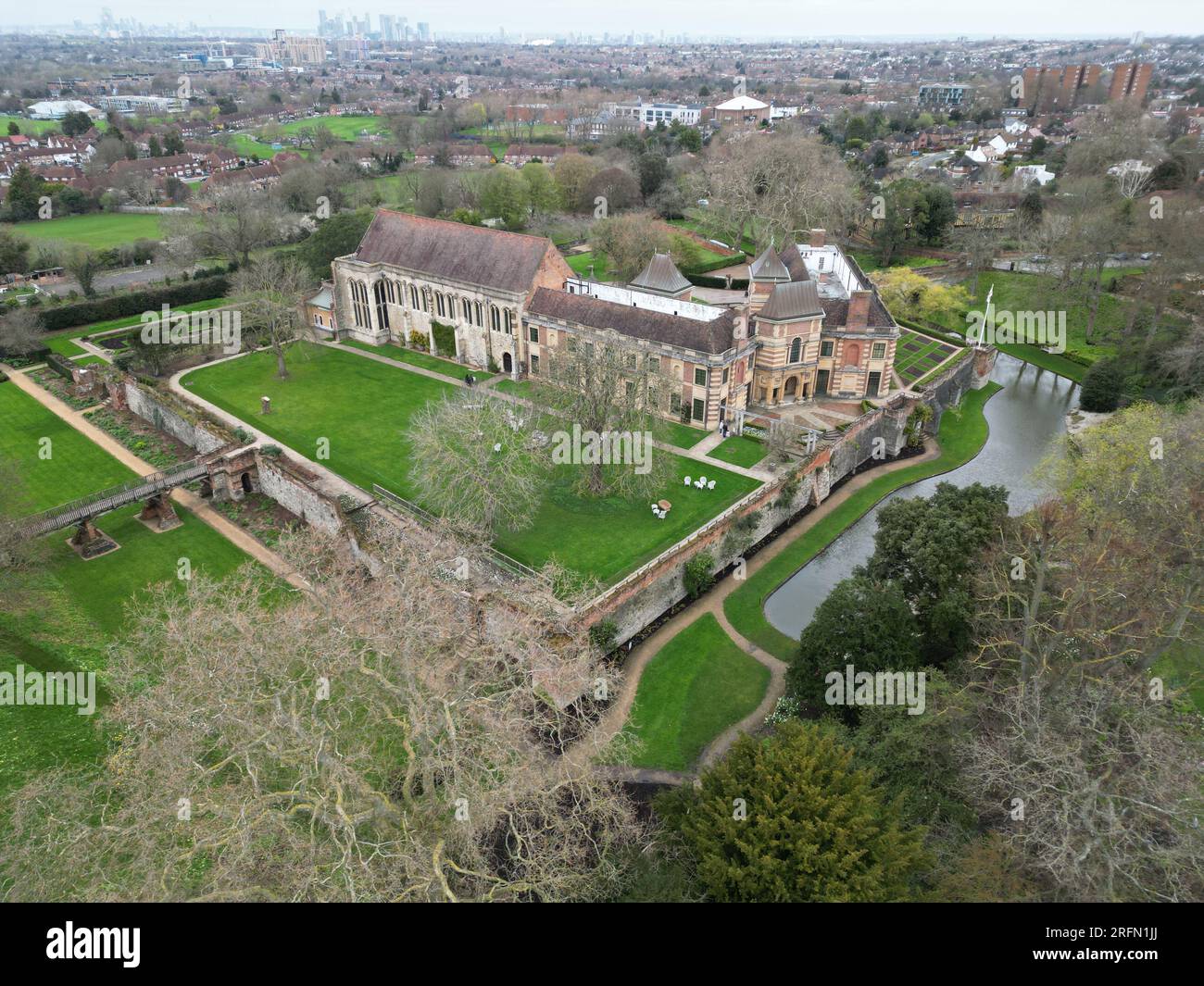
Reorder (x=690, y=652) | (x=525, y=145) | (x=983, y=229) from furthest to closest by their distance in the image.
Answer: (x=525, y=145), (x=983, y=229), (x=690, y=652)

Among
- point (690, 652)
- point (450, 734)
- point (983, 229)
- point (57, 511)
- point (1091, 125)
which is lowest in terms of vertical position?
point (690, 652)

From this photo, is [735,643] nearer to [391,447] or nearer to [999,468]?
[391,447]

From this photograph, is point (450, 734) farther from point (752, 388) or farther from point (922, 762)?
point (752, 388)

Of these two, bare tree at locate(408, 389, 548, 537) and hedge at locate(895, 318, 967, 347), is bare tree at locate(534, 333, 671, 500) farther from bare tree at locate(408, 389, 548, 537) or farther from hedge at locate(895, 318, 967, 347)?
hedge at locate(895, 318, 967, 347)

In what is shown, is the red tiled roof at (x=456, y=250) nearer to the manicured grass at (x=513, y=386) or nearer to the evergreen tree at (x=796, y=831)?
the manicured grass at (x=513, y=386)

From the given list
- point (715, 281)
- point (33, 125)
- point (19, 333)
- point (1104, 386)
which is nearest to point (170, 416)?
point (19, 333)
